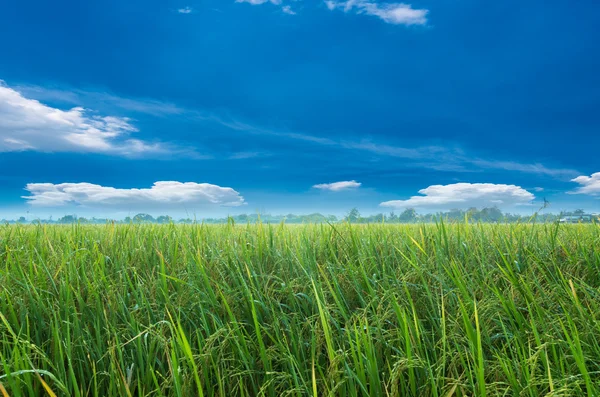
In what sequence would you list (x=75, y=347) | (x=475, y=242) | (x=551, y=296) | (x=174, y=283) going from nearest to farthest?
1. (x=75, y=347)
2. (x=551, y=296)
3. (x=174, y=283)
4. (x=475, y=242)

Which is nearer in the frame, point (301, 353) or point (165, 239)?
point (301, 353)

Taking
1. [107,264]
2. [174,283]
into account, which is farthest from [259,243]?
[107,264]

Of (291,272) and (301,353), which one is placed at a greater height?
(291,272)

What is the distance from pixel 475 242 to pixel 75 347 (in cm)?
325

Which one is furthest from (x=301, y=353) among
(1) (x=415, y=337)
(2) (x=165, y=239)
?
(2) (x=165, y=239)

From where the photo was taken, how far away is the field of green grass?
68.4 inches

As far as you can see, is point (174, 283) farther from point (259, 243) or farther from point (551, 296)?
point (551, 296)

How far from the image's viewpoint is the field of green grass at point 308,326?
1.74 m

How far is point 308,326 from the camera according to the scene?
7.34ft

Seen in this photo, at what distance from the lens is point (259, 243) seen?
10.9ft

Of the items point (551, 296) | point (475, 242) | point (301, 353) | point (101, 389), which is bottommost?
point (101, 389)

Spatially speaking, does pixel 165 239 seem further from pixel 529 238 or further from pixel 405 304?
pixel 529 238

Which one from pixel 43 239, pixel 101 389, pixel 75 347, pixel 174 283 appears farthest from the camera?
pixel 43 239

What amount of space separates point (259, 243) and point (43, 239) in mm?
2634
